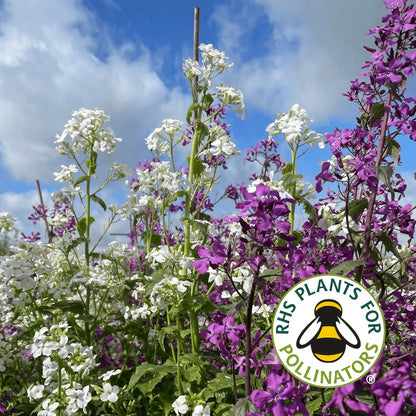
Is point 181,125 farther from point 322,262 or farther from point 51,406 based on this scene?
point 51,406

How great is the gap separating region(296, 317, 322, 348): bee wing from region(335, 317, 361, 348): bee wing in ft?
0.20

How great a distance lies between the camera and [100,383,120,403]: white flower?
219cm

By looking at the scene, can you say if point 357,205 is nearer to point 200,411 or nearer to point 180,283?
point 180,283

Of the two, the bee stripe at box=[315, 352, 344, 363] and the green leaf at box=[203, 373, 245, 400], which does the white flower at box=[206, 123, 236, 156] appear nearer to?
the green leaf at box=[203, 373, 245, 400]

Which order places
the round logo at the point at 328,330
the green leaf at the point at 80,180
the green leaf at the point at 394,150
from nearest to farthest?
the round logo at the point at 328,330
the green leaf at the point at 394,150
the green leaf at the point at 80,180

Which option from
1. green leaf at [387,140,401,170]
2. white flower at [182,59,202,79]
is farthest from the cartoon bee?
white flower at [182,59,202,79]

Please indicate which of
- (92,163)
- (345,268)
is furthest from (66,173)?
(345,268)

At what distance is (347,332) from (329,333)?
6cm

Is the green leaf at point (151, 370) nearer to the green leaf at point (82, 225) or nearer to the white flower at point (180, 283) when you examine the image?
the white flower at point (180, 283)

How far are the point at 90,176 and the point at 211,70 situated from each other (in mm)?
1212

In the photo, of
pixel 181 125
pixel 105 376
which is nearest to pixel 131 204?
pixel 181 125

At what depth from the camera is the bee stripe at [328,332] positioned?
1.44 meters

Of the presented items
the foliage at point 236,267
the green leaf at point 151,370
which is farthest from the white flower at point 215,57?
the green leaf at point 151,370

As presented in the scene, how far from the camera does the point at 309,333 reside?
1.46 metres
